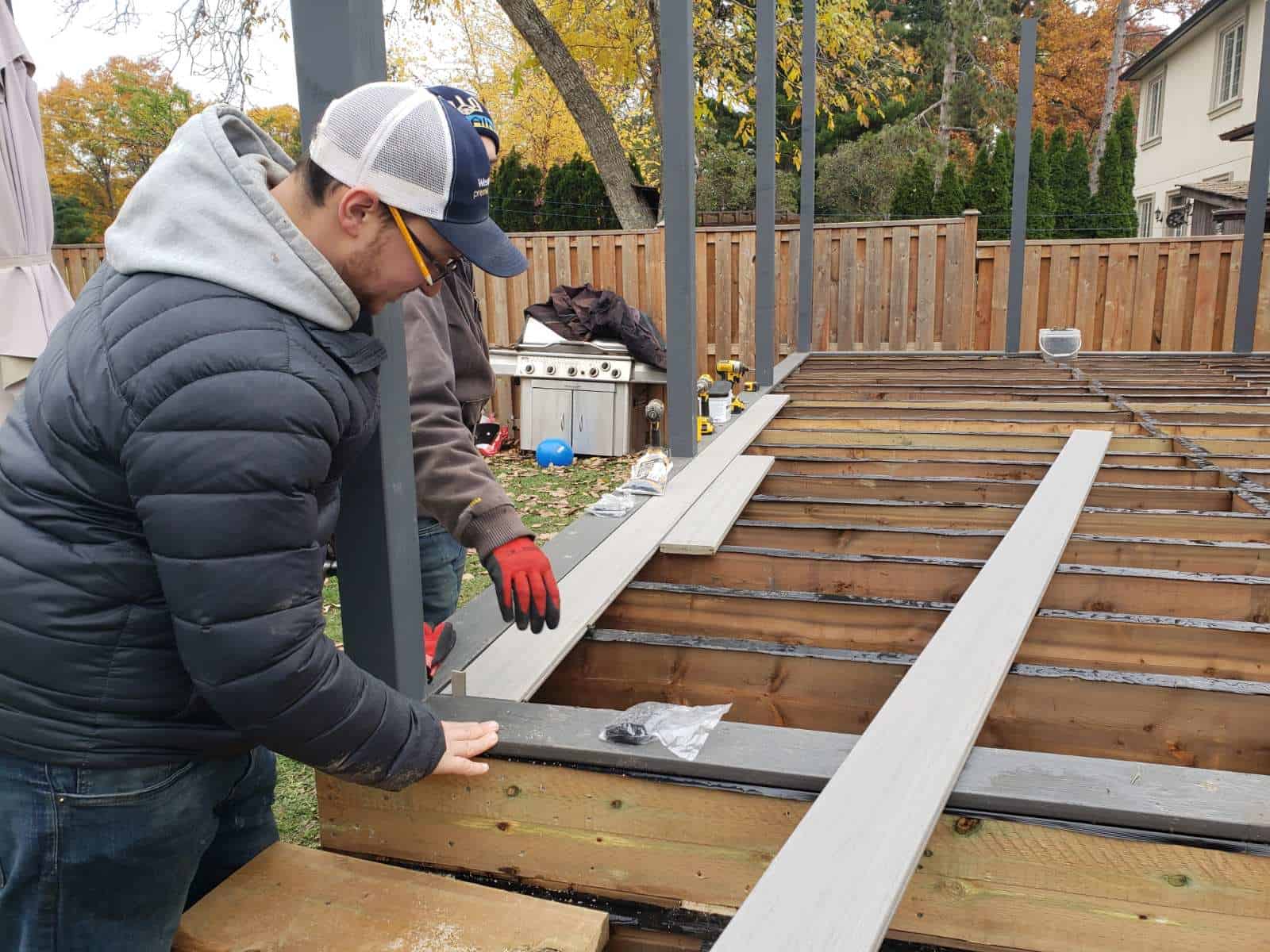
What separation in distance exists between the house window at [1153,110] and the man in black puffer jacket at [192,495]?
83.3 ft

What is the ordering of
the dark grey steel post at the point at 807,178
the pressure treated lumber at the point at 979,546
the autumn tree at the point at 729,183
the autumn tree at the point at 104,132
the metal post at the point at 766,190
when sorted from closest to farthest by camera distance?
the pressure treated lumber at the point at 979,546 → the metal post at the point at 766,190 → the dark grey steel post at the point at 807,178 → the autumn tree at the point at 729,183 → the autumn tree at the point at 104,132

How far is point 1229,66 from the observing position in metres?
18.3

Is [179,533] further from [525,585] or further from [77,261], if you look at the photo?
[77,261]

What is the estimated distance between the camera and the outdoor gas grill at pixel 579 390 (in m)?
9.11

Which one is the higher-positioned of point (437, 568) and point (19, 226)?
point (19, 226)

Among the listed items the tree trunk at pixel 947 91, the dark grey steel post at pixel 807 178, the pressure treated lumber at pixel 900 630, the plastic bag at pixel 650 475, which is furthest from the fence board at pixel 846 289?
the tree trunk at pixel 947 91

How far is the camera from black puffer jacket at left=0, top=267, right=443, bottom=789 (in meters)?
1.15

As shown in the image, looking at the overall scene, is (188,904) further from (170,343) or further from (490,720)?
(170,343)

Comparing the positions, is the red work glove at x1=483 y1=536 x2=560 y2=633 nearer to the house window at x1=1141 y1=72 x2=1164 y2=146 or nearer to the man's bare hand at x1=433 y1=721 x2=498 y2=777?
the man's bare hand at x1=433 y1=721 x2=498 y2=777

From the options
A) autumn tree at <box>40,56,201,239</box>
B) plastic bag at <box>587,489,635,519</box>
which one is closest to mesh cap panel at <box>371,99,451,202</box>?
plastic bag at <box>587,489,635,519</box>

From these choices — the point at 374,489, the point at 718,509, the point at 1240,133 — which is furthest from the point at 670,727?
the point at 1240,133

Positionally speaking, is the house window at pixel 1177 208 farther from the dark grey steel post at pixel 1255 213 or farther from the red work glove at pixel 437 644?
the red work glove at pixel 437 644

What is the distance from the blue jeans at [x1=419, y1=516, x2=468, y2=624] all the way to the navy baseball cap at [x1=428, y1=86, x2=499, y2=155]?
1.07 metres

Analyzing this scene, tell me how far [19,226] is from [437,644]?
68.9 inches
